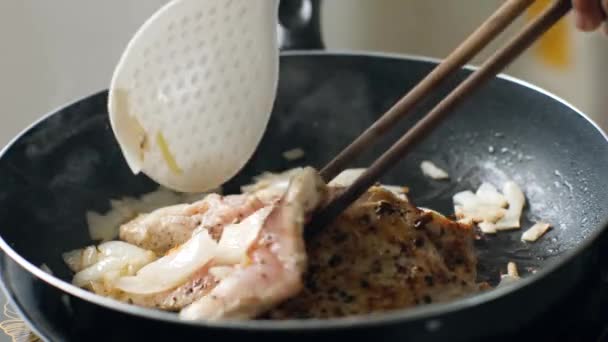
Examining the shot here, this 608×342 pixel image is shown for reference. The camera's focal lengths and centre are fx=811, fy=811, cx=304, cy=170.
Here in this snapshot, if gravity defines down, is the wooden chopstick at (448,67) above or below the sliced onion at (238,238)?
above

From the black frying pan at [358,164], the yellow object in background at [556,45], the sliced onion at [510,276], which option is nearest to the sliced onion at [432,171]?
the black frying pan at [358,164]

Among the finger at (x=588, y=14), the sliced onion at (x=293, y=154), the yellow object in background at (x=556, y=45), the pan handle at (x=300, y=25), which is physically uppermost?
the finger at (x=588, y=14)

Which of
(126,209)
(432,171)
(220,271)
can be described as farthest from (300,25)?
(220,271)

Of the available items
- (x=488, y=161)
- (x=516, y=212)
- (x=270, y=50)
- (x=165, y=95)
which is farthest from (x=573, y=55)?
(x=165, y=95)

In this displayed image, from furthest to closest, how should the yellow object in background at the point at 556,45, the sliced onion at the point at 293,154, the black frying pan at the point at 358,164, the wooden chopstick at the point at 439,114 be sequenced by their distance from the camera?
1. the yellow object in background at the point at 556,45
2. the sliced onion at the point at 293,154
3. the wooden chopstick at the point at 439,114
4. the black frying pan at the point at 358,164

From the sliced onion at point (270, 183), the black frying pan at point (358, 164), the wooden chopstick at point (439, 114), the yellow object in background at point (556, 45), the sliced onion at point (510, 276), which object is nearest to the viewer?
the black frying pan at point (358, 164)

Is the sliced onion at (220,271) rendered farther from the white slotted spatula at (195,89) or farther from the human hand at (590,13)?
the human hand at (590,13)

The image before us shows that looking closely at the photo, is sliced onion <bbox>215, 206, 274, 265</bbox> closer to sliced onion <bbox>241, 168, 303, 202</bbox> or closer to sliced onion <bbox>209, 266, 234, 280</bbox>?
sliced onion <bbox>209, 266, 234, 280</bbox>

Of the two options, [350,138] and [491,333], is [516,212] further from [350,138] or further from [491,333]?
[491,333]
